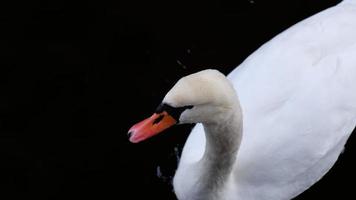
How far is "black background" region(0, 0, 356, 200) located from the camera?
5.02m

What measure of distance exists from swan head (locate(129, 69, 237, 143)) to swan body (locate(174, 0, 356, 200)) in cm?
92

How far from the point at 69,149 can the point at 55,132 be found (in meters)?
0.22

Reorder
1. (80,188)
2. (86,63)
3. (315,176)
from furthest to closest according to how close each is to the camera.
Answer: (86,63) < (80,188) < (315,176)

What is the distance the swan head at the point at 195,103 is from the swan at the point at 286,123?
2.06ft

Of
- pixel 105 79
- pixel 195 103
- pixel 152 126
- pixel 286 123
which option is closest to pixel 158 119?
pixel 152 126

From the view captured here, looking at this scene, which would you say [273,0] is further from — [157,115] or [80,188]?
[157,115]

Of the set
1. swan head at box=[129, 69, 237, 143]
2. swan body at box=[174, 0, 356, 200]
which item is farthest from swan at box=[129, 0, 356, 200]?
swan head at box=[129, 69, 237, 143]

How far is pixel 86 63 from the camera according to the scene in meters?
5.66

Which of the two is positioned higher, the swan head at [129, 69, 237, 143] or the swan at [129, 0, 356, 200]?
the swan head at [129, 69, 237, 143]

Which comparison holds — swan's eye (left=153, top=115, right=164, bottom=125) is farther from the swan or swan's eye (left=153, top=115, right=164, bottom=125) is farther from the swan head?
the swan

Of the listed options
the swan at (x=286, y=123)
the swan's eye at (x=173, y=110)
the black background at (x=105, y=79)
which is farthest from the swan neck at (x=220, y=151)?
the black background at (x=105, y=79)

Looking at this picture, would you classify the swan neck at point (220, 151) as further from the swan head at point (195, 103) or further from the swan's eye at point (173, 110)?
the swan's eye at point (173, 110)

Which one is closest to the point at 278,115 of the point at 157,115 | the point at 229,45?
the point at 157,115

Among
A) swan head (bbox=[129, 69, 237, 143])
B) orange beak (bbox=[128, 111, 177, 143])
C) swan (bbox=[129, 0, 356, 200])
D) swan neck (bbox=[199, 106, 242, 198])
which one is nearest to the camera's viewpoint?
swan head (bbox=[129, 69, 237, 143])
